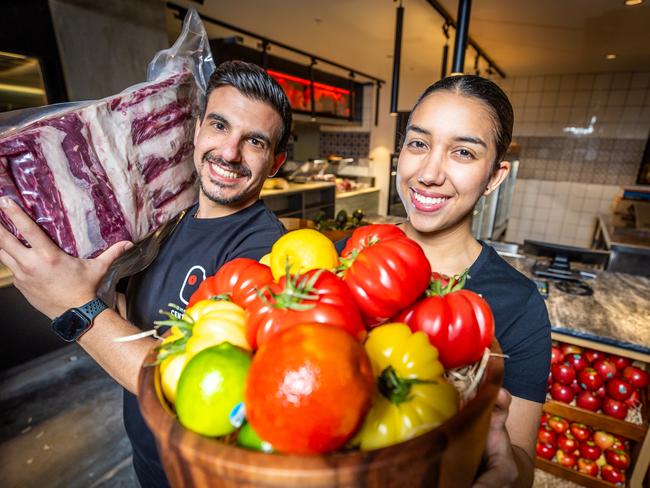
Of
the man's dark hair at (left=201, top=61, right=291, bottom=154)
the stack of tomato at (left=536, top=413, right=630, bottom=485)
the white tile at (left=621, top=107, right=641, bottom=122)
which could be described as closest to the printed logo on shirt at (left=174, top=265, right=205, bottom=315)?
the man's dark hair at (left=201, top=61, right=291, bottom=154)

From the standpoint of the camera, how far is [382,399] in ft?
1.35

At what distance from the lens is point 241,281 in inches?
23.2

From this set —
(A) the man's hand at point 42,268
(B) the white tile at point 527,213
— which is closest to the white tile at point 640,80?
(B) the white tile at point 527,213

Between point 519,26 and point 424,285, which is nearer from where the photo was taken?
point 424,285

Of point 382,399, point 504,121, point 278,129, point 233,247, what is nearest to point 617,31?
point 504,121

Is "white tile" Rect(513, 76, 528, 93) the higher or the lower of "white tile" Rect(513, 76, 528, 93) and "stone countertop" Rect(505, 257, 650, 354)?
the higher

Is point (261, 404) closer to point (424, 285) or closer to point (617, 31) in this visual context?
point (424, 285)

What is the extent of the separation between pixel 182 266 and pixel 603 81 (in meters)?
8.04

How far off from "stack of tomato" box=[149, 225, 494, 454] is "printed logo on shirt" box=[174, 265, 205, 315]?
0.47 metres

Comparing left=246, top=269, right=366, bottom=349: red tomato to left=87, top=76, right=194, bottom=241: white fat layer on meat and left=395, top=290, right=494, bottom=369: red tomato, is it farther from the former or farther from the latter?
left=87, top=76, right=194, bottom=241: white fat layer on meat

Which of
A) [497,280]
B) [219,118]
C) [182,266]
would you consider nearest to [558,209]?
[497,280]

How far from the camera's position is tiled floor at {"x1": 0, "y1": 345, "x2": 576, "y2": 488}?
7.07 ft

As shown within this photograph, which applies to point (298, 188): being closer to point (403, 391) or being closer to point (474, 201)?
point (474, 201)

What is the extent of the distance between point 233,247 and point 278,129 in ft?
1.48
